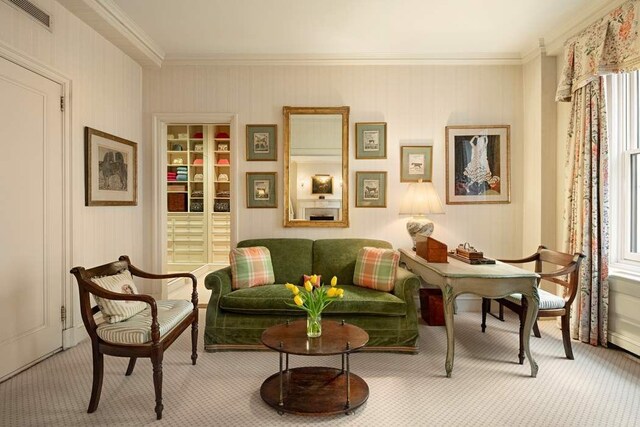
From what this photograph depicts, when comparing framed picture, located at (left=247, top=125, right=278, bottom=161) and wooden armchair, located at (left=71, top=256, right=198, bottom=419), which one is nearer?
wooden armchair, located at (left=71, top=256, right=198, bottom=419)

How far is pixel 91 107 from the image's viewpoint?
3559mm

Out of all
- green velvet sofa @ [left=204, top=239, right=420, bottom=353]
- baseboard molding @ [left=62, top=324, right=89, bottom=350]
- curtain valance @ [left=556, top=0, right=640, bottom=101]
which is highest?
curtain valance @ [left=556, top=0, right=640, bottom=101]

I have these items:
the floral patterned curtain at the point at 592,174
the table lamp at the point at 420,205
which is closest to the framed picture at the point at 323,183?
the table lamp at the point at 420,205

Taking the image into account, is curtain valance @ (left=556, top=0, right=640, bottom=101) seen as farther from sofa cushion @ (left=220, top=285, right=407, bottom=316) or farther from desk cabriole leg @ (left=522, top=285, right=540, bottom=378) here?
sofa cushion @ (left=220, top=285, right=407, bottom=316)

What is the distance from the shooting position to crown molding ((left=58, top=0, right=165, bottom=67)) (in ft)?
10.4

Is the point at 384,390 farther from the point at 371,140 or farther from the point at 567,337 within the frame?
the point at 371,140

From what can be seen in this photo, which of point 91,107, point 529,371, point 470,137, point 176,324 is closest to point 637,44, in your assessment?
point 470,137

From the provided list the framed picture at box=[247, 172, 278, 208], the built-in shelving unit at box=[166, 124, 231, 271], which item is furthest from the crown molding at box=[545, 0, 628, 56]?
the built-in shelving unit at box=[166, 124, 231, 271]

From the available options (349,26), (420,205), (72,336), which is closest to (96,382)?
(72,336)

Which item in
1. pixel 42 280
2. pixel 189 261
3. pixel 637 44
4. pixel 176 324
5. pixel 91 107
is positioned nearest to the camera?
pixel 176 324

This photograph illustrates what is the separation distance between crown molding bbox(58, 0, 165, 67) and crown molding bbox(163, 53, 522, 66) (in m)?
0.28

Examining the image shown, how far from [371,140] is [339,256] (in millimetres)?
1403

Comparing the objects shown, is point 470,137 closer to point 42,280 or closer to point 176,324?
point 176,324

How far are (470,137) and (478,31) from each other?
1.10 m
